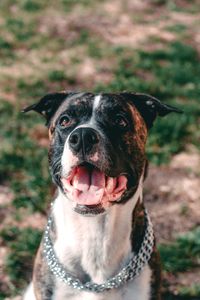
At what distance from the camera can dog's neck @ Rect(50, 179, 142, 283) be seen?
3.15 meters

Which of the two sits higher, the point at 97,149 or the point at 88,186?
the point at 97,149

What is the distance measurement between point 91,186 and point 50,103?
0.66 meters

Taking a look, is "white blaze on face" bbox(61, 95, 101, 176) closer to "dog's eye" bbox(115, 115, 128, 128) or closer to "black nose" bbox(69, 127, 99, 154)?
"black nose" bbox(69, 127, 99, 154)

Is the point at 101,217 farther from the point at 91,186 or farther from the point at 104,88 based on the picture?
the point at 104,88

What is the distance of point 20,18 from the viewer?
823 centimetres

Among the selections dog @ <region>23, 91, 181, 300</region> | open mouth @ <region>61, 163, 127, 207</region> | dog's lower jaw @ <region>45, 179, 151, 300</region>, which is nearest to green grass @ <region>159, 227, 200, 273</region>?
dog @ <region>23, 91, 181, 300</region>

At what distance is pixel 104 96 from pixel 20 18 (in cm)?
538

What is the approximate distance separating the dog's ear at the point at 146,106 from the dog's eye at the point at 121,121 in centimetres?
20

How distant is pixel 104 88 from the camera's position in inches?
251

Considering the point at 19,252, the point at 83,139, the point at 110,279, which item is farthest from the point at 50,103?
the point at 19,252

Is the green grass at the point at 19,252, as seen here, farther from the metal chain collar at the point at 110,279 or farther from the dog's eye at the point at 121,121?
the dog's eye at the point at 121,121

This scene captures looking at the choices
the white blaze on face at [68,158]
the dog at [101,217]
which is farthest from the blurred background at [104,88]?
the white blaze on face at [68,158]

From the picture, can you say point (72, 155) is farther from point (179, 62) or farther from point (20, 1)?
point (20, 1)

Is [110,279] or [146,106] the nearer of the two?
[110,279]
